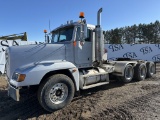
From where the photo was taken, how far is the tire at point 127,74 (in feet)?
28.8

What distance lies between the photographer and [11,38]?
15445mm

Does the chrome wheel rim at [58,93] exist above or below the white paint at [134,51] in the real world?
below

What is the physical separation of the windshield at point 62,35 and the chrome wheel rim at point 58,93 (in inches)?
75.1

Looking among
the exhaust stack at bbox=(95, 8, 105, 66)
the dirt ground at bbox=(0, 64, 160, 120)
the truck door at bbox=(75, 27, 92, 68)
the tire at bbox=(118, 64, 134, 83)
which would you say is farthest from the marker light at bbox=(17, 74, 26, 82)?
the tire at bbox=(118, 64, 134, 83)

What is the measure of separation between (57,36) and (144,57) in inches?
611

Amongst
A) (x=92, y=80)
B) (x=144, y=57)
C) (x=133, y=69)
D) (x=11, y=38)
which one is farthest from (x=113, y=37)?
(x=92, y=80)

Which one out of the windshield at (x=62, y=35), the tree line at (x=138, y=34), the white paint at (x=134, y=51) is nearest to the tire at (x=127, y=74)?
the windshield at (x=62, y=35)

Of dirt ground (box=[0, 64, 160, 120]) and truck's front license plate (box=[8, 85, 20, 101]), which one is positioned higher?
truck's front license plate (box=[8, 85, 20, 101])

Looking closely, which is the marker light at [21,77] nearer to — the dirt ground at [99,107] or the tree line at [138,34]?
the dirt ground at [99,107]

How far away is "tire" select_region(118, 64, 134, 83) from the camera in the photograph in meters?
8.79

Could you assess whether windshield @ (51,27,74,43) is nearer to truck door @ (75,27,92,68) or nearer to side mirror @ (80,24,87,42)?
truck door @ (75,27,92,68)

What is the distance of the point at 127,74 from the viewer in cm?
905

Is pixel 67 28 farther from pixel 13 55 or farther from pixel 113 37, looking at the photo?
pixel 113 37

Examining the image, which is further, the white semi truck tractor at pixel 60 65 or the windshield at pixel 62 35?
the windshield at pixel 62 35
